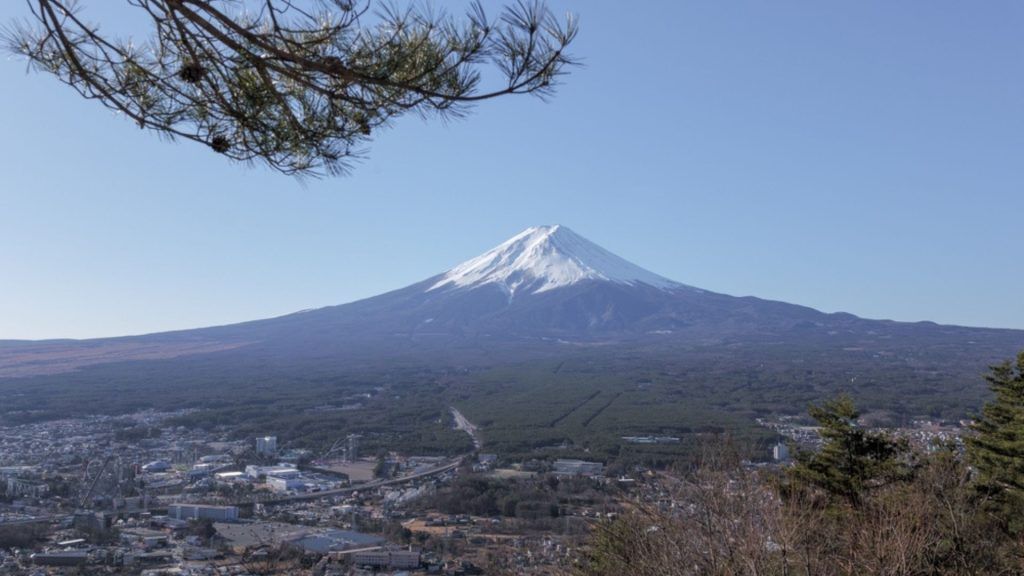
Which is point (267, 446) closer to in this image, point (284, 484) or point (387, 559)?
point (284, 484)

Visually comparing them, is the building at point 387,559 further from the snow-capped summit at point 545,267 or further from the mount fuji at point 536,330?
the snow-capped summit at point 545,267

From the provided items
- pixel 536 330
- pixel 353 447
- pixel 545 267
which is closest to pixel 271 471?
pixel 353 447

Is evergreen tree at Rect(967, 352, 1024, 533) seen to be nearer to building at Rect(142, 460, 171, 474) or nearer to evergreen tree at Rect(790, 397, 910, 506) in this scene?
evergreen tree at Rect(790, 397, 910, 506)

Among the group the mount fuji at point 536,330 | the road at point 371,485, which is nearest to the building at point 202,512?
the road at point 371,485

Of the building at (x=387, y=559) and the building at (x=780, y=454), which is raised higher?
the building at (x=780, y=454)

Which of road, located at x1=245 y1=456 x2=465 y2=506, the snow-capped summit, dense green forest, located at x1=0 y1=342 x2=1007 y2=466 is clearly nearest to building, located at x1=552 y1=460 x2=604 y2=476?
dense green forest, located at x1=0 y1=342 x2=1007 y2=466

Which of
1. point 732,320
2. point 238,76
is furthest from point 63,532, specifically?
point 732,320
